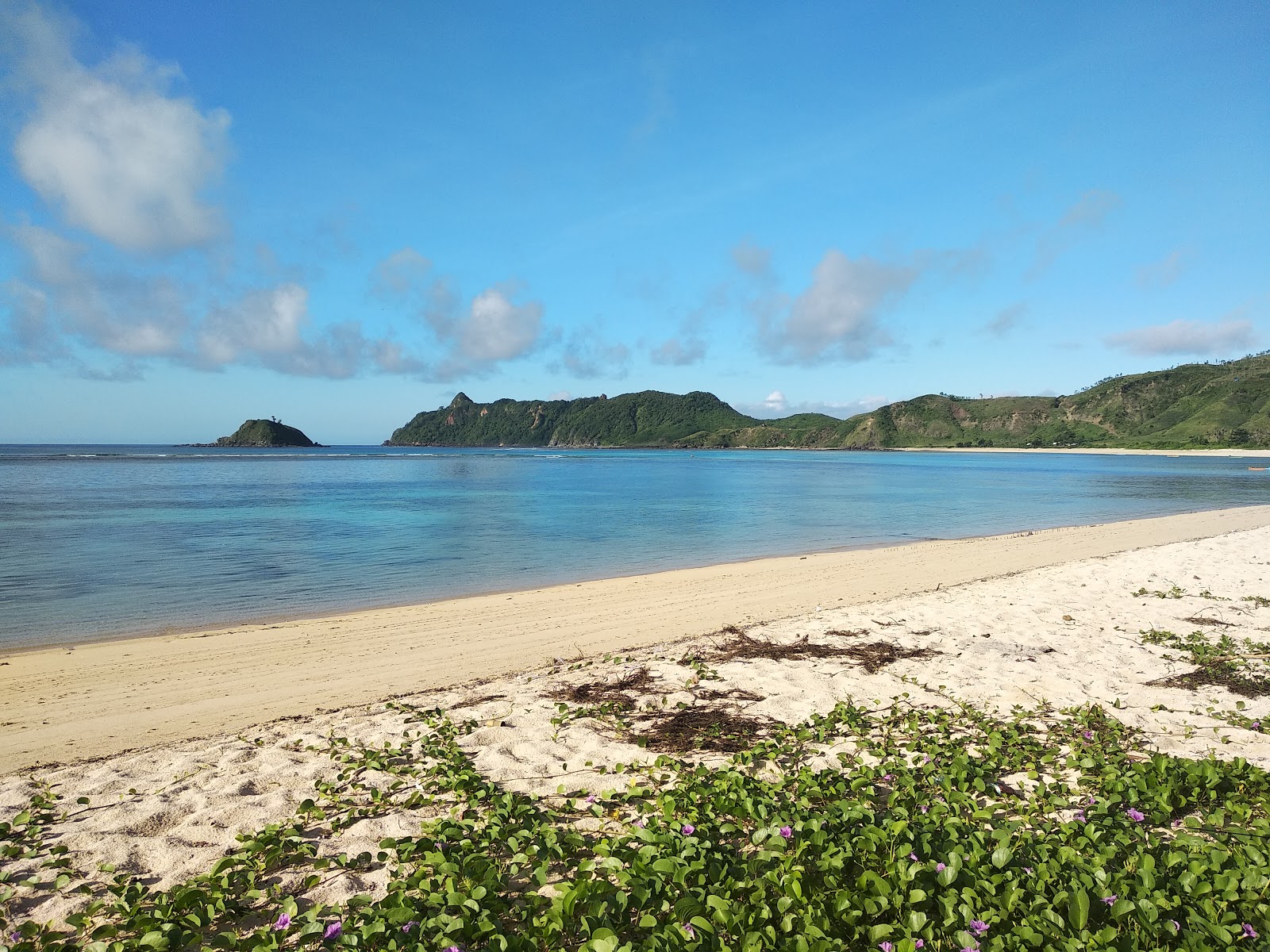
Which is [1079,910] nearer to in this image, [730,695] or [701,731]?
[701,731]

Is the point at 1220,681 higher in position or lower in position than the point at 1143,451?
higher

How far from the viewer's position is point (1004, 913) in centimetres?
368

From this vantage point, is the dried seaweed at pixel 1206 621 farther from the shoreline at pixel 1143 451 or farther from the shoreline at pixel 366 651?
the shoreline at pixel 1143 451

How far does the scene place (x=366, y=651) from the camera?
1109cm

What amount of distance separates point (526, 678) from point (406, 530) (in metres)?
22.4

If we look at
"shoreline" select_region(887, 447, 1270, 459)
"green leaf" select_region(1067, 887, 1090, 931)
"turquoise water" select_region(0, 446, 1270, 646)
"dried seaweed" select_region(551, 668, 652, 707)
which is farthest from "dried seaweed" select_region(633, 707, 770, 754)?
"shoreline" select_region(887, 447, 1270, 459)

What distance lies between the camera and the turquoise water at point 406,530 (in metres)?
16.3

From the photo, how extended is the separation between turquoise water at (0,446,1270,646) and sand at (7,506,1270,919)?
3584mm

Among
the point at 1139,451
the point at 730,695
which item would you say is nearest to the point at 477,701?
the point at 730,695

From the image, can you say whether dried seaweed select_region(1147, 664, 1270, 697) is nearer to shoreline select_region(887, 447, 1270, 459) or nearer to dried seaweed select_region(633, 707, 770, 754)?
dried seaweed select_region(633, 707, 770, 754)

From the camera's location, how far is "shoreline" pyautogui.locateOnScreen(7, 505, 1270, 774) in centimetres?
811

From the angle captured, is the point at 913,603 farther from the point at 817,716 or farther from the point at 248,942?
the point at 248,942

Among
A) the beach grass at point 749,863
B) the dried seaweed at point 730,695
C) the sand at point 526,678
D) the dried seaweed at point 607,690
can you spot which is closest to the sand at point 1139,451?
the sand at point 526,678

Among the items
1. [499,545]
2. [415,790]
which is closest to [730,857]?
[415,790]
